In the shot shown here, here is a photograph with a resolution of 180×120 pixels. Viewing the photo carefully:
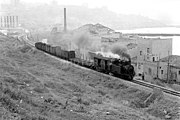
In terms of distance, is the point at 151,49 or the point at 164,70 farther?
the point at 151,49

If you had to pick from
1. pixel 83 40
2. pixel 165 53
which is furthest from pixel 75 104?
Result: pixel 83 40

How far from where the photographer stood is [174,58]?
37594 millimetres

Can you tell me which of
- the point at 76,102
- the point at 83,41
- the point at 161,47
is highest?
the point at 83,41

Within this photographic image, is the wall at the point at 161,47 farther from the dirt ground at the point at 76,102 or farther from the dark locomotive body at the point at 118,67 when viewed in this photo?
the dirt ground at the point at 76,102

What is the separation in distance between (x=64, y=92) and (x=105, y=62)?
9.33 m

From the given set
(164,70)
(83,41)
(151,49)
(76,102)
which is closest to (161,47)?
(151,49)

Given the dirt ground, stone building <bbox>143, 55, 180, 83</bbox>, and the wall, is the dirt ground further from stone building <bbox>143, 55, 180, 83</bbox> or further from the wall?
the wall

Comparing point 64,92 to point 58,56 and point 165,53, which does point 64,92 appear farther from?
point 165,53

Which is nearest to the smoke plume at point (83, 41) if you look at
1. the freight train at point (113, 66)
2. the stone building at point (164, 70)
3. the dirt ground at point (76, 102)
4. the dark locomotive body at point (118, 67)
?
the stone building at point (164, 70)

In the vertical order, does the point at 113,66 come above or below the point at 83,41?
below

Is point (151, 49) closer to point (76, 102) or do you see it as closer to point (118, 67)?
point (118, 67)

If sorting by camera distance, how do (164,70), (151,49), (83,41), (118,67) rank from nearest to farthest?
(118,67) → (164,70) → (151,49) → (83,41)

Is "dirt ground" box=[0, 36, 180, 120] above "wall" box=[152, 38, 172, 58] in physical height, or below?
below

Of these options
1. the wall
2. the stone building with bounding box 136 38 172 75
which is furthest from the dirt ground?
the wall
